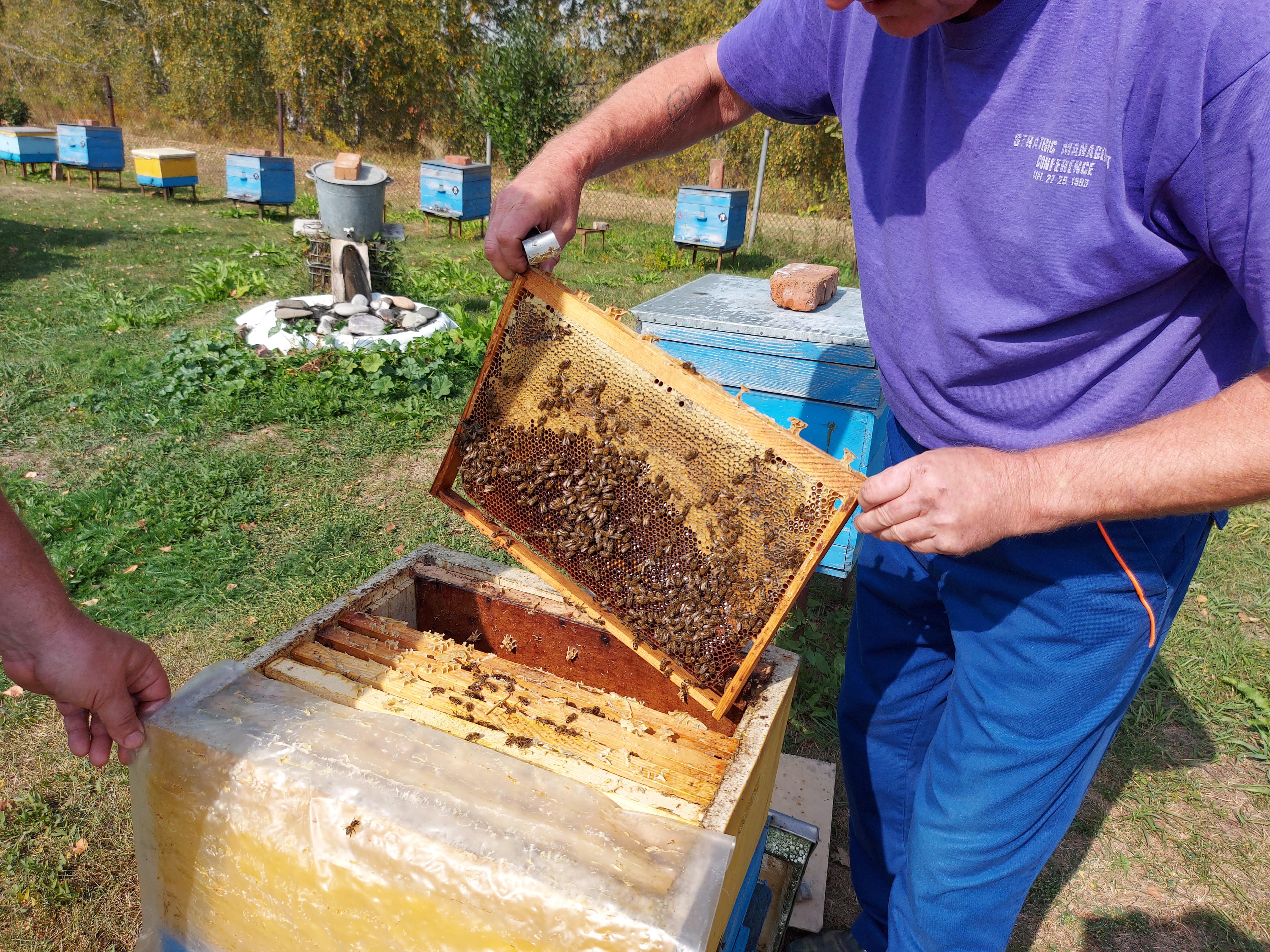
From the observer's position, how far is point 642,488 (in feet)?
6.21

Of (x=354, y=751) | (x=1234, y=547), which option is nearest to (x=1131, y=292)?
(x=354, y=751)

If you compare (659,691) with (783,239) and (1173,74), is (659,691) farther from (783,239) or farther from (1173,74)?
(783,239)

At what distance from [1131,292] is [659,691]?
1.39 metres

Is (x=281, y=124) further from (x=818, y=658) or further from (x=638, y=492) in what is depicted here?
(x=638, y=492)

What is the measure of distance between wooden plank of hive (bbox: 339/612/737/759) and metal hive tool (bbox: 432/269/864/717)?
0.25ft

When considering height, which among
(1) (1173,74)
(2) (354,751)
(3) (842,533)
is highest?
(1) (1173,74)

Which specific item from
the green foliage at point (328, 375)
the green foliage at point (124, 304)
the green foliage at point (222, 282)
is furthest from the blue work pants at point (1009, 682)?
the green foliage at point (222, 282)

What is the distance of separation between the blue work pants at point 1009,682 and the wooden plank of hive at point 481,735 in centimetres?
76

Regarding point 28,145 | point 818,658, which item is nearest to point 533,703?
point 818,658

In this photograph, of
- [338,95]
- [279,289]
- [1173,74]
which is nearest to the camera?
[1173,74]

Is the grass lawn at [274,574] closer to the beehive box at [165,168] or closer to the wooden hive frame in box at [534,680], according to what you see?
the wooden hive frame in box at [534,680]

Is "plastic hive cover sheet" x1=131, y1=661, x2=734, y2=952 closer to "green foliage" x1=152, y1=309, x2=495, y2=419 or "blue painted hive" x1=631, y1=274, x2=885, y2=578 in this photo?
"blue painted hive" x1=631, y1=274, x2=885, y2=578

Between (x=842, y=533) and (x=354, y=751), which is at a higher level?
(x=354, y=751)

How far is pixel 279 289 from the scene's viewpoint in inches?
368
